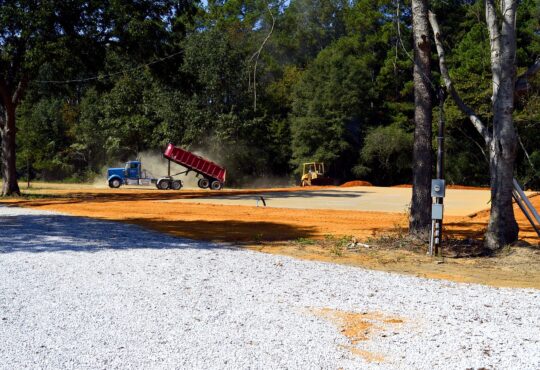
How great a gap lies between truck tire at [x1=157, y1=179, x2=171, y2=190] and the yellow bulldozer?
1243 cm

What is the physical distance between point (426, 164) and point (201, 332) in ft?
26.8

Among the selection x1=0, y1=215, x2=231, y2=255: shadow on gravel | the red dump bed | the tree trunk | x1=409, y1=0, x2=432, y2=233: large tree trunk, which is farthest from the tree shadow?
x1=409, y1=0, x2=432, y2=233: large tree trunk

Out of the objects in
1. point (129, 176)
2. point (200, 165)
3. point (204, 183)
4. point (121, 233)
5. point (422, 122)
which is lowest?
point (121, 233)

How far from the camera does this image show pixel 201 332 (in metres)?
5.43

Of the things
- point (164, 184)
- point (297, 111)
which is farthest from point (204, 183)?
point (297, 111)

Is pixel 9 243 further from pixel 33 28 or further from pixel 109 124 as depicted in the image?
pixel 109 124

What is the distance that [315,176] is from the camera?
150ft

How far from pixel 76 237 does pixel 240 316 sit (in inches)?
299

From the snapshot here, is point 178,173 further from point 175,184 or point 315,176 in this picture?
point 315,176

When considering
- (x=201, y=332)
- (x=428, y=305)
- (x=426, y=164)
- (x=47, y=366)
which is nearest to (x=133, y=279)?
(x=201, y=332)

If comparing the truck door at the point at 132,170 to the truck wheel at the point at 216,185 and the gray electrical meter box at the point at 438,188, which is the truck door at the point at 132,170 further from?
the gray electrical meter box at the point at 438,188

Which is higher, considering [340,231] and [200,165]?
[200,165]

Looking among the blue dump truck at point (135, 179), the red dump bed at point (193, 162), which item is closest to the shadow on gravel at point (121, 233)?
the red dump bed at point (193, 162)

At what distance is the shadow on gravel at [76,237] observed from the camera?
11.1 m
